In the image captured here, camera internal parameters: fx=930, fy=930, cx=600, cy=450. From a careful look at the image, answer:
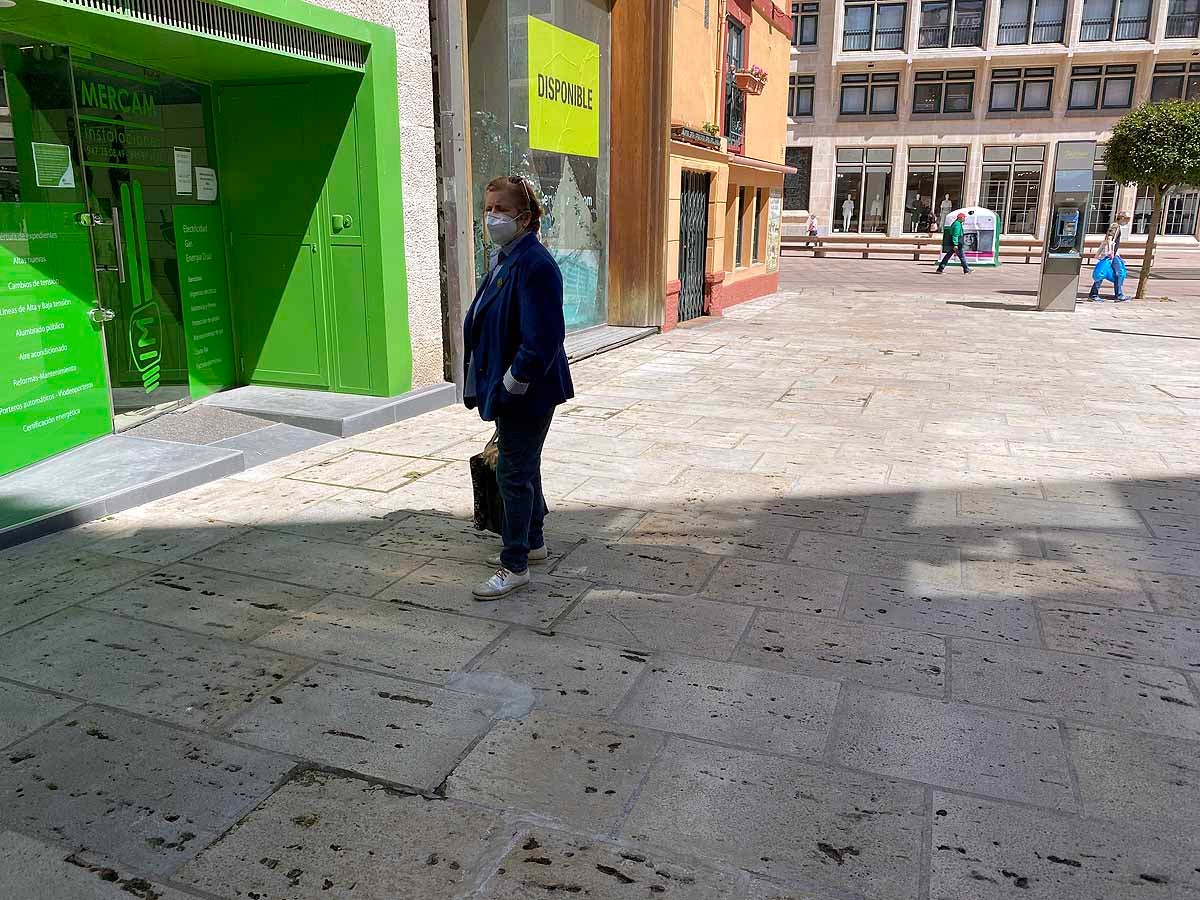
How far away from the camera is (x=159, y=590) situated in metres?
4.09

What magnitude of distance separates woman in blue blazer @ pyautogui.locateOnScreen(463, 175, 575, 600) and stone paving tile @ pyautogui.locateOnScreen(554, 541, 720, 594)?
42 cm

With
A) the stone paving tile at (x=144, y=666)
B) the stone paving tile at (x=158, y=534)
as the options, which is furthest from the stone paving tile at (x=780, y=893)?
the stone paving tile at (x=158, y=534)

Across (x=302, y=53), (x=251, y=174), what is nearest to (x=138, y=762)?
(x=302, y=53)

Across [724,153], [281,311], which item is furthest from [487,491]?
[724,153]

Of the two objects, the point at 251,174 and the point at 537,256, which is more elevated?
the point at 251,174

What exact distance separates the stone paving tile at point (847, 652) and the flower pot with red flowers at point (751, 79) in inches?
509

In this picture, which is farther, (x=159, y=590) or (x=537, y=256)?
(x=159, y=590)

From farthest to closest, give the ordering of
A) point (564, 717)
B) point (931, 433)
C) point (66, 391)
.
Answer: point (931, 433) < point (66, 391) < point (564, 717)

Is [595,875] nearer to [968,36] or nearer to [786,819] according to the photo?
[786,819]

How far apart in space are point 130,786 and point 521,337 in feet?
6.75

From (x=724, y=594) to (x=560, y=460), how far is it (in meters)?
2.42

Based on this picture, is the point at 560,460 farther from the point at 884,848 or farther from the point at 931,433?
the point at 884,848

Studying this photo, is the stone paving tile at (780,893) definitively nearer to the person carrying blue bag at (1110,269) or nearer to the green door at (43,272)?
the green door at (43,272)

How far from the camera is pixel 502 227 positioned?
12.3ft
